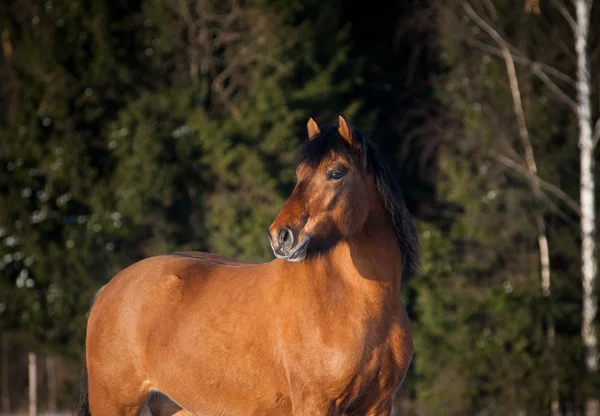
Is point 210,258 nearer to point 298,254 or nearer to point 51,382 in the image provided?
point 298,254

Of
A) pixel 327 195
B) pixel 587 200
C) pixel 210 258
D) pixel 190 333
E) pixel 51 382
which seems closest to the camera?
pixel 327 195

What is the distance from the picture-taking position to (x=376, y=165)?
215 inches

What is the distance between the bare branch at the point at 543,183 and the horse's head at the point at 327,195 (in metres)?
10.5

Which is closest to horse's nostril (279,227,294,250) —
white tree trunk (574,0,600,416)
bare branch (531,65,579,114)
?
Answer: white tree trunk (574,0,600,416)

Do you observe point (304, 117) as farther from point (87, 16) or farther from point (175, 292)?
point (175, 292)

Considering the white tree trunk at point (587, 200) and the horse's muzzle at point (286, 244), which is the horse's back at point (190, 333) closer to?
the horse's muzzle at point (286, 244)

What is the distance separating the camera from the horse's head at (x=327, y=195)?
5.08m

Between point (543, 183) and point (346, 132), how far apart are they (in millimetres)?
10579

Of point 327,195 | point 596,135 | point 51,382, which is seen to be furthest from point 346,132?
point 51,382

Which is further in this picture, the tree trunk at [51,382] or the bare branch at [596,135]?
the tree trunk at [51,382]

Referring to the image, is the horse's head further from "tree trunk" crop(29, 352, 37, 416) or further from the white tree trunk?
"tree trunk" crop(29, 352, 37, 416)

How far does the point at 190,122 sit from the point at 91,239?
3105 mm

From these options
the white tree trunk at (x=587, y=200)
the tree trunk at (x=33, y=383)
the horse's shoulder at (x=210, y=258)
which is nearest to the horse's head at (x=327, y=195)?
the horse's shoulder at (x=210, y=258)

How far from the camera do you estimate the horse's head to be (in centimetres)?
508
